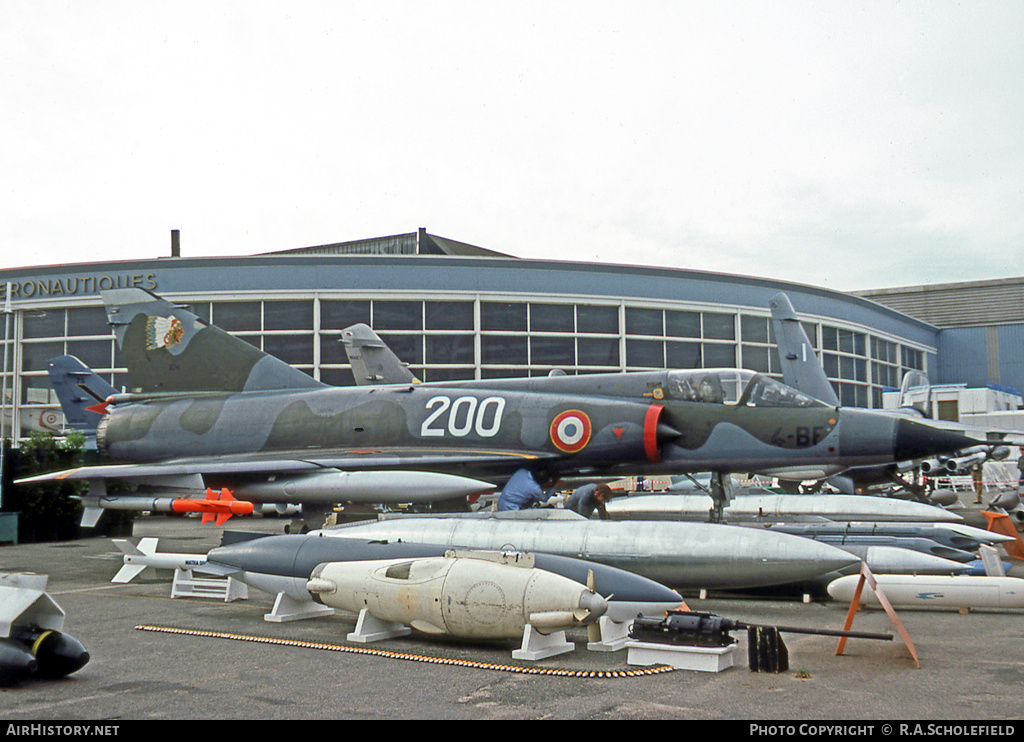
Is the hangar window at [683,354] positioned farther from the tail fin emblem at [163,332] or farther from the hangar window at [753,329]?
the tail fin emblem at [163,332]

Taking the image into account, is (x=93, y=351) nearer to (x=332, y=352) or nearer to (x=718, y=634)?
(x=332, y=352)

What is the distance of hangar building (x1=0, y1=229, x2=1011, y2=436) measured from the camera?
3828 centimetres

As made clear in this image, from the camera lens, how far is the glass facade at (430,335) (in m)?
38.3

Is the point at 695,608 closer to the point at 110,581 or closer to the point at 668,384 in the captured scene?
the point at 668,384

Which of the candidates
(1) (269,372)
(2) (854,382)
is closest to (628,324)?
(2) (854,382)

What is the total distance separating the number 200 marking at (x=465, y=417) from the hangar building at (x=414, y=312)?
→ 74.7 ft

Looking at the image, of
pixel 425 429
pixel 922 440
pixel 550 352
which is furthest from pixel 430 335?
pixel 922 440

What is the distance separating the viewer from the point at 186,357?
59.8ft

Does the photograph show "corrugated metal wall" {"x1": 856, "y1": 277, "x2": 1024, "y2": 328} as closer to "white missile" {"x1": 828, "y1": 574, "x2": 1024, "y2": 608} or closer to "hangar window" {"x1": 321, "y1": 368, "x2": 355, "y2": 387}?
"hangar window" {"x1": 321, "y1": 368, "x2": 355, "y2": 387}

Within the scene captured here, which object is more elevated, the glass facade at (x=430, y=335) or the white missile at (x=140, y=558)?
the glass facade at (x=430, y=335)

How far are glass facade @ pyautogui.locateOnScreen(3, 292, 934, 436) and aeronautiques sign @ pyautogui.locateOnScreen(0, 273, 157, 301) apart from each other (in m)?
0.85

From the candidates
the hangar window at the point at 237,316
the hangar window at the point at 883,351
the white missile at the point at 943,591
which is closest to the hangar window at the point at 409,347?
the hangar window at the point at 237,316

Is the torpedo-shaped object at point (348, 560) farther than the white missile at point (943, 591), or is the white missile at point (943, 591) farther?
the white missile at point (943, 591)

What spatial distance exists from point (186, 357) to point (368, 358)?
683 centimetres
